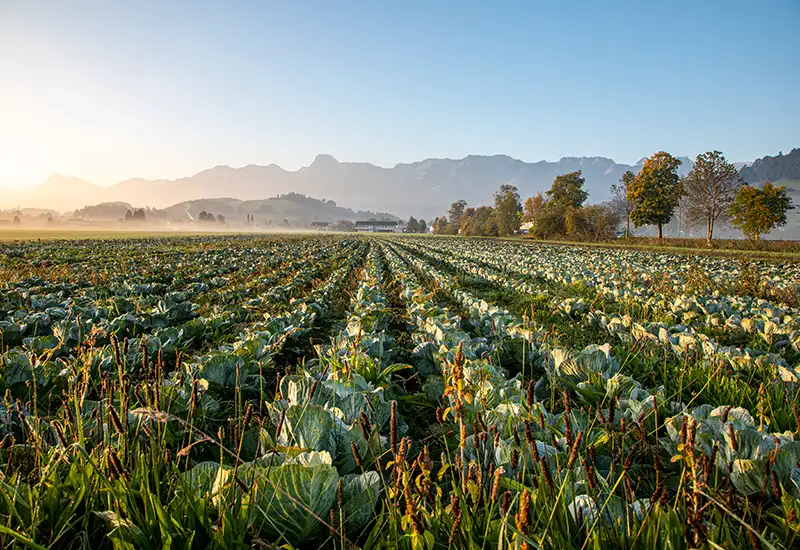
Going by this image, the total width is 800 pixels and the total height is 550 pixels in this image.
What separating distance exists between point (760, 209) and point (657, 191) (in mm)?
12540

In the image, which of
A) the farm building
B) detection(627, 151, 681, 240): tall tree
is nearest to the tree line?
detection(627, 151, 681, 240): tall tree

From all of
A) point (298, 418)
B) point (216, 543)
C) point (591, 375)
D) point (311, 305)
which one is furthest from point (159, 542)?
point (311, 305)

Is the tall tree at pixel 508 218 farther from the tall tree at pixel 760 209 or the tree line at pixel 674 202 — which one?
the tall tree at pixel 760 209

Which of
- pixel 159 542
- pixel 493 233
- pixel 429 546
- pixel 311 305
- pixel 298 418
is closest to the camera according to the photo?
pixel 429 546

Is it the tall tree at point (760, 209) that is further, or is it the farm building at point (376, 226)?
the farm building at point (376, 226)

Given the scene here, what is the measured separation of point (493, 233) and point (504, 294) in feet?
278

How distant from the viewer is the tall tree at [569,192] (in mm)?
69062

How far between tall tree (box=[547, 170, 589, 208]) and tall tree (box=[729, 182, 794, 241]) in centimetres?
2769

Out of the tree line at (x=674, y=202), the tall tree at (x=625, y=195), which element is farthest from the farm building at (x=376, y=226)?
the tree line at (x=674, y=202)

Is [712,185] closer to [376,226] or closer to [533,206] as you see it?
[533,206]

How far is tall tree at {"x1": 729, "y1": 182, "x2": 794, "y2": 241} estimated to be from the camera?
39281 millimetres

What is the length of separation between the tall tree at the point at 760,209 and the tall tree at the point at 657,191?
867cm

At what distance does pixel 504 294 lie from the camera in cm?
1092

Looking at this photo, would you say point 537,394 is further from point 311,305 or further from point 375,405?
point 311,305
